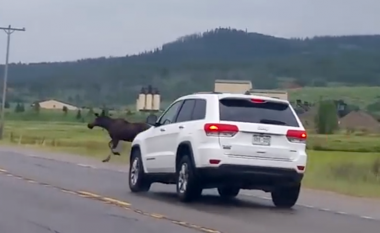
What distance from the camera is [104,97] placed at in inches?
4505

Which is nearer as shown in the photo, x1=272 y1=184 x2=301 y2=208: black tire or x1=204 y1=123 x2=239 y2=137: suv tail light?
x1=204 y1=123 x2=239 y2=137: suv tail light

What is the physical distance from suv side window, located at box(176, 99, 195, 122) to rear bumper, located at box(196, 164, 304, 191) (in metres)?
1.45

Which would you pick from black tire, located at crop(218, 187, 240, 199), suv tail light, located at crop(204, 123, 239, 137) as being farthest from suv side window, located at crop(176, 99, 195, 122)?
black tire, located at crop(218, 187, 240, 199)

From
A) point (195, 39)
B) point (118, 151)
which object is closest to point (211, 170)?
point (118, 151)

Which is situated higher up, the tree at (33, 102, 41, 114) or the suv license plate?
the suv license plate

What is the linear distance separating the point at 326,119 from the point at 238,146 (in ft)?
253

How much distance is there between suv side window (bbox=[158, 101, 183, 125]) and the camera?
20.0 m

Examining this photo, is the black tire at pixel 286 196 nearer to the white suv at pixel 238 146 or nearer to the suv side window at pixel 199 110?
the white suv at pixel 238 146

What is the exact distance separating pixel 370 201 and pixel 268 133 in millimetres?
4999

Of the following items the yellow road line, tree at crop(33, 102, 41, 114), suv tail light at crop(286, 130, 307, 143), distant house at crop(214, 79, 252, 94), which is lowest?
tree at crop(33, 102, 41, 114)

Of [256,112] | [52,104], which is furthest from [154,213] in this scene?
[52,104]

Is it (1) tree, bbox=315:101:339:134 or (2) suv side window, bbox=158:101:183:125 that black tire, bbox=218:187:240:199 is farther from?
(1) tree, bbox=315:101:339:134

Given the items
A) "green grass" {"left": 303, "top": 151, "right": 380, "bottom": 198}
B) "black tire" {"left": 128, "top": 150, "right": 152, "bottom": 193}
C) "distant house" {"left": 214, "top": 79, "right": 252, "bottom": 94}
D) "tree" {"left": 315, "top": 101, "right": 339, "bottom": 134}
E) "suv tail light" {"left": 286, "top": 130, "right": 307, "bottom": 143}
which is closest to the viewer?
"suv tail light" {"left": 286, "top": 130, "right": 307, "bottom": 143}

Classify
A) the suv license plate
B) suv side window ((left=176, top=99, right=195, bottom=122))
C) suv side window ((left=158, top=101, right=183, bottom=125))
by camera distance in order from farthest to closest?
suv side window ((left=158, top=101, right=183, bottom=125)), suv side window ((left=176, top=99, right=195, bottom=122)), the suv license plate
